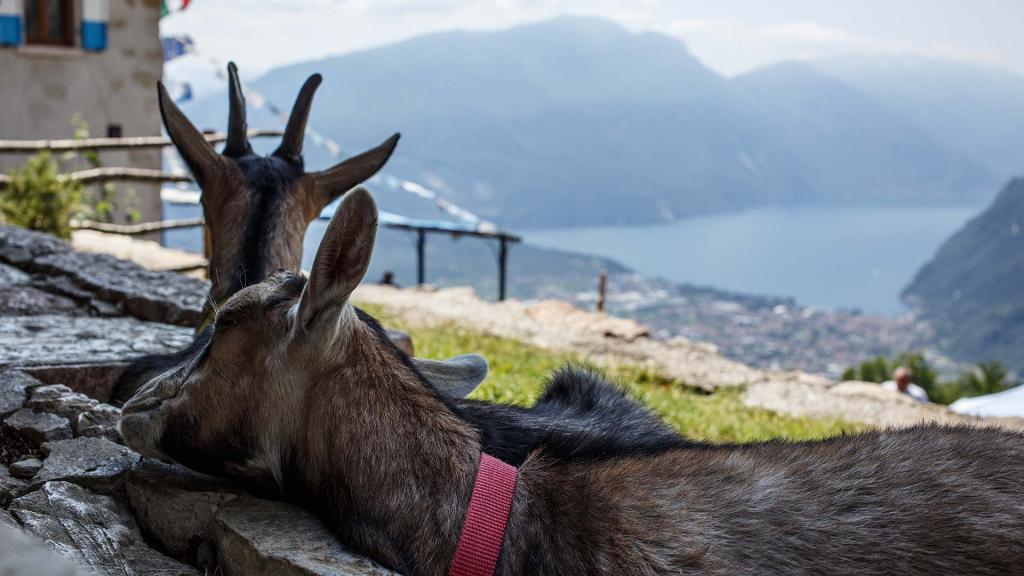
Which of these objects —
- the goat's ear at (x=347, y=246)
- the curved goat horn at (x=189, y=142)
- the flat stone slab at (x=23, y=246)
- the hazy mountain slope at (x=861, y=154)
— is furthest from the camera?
the hazy mountain slope at (x=861, y=154)

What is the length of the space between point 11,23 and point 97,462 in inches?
571

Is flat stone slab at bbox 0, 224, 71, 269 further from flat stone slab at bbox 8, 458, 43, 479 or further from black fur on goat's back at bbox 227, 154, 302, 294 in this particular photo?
flat stone slab at bbox 8, 458, 43, 479

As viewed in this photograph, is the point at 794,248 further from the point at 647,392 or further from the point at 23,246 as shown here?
the point at 23,246

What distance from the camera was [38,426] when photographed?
3.42 metres

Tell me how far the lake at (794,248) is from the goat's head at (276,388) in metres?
121

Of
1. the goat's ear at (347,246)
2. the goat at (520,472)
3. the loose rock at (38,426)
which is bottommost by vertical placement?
the loose rock at (38,426)

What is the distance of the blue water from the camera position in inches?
5315

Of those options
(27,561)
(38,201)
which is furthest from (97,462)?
(38,201)

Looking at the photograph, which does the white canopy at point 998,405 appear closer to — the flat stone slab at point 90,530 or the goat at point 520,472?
the goat at point 520,472

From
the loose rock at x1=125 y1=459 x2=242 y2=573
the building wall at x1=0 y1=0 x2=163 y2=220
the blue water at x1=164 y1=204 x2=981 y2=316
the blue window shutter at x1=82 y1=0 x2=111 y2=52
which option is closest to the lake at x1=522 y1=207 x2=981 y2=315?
the blue water at x1=164 y1=204 x2=981 y2=316

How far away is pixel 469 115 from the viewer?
154625 mm

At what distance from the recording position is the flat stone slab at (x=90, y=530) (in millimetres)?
2682

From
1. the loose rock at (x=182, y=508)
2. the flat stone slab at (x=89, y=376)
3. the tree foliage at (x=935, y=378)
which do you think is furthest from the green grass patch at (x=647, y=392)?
the tree foliage at (x=935, y=378)

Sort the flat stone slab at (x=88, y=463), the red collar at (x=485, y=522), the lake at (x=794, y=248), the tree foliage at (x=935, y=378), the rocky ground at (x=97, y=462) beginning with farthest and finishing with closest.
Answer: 1. the lake at (x=794, y=248)
2. the tree foliage at (x=935, y=378)
3. the flat stone slab at (x=88, y=463)
4. the rocky ground at (x=97, y=462)
5. the red collar at (x=485, y=522)
